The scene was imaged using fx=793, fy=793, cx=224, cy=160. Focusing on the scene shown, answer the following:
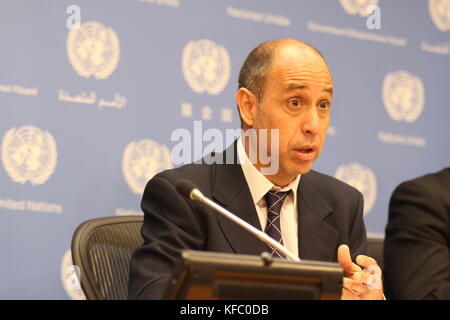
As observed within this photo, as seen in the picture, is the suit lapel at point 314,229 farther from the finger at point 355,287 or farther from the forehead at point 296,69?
the finger at point 355,287

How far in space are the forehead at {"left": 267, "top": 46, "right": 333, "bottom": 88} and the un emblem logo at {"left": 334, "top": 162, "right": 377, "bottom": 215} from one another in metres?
1.35

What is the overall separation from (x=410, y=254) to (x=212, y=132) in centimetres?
179

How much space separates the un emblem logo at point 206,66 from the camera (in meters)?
3.97

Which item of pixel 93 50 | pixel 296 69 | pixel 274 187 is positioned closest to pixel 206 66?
pixel 93 50

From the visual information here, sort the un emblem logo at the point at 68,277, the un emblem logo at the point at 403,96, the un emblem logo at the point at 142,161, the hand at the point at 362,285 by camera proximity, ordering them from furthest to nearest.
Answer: the un emblem logo at the point at 403,96 → the un emblem logo at the point at 142,161 → the un emblem logo at the point at 68,277 → the hand at the point at 362,285

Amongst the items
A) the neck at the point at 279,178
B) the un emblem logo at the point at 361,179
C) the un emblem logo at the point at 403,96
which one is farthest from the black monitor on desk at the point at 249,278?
the un emblem logo at the point at 403,96

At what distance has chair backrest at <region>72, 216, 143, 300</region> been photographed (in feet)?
9.44

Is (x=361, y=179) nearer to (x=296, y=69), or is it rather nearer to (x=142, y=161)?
(x=142, y=161)

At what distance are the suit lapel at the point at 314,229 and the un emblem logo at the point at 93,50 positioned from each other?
113 cm

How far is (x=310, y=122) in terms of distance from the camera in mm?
3039

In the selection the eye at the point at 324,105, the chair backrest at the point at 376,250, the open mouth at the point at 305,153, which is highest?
the eye at the point at 324,105

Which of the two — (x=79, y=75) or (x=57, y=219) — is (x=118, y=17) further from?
(x=57, y=219)

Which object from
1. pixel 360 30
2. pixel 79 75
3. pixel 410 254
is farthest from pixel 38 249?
pixel 360 30

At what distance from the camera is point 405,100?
469cm
